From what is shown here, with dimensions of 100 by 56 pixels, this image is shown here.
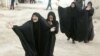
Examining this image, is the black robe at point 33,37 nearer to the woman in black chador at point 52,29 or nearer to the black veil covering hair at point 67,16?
the woman in black chador at point 52,29

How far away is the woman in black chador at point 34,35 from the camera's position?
240 inches

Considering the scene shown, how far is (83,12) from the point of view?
9891mm

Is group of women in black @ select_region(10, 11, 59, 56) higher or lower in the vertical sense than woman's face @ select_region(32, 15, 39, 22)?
lower

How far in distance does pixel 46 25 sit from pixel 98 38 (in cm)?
565

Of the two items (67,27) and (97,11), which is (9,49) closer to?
(67,27)

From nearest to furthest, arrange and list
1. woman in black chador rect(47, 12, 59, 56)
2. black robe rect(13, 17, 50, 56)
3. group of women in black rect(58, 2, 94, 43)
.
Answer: black robe rect(13, 17, 50, 56) < woman in black chador rect(47, 12, 59, 56) < group of women in black rect(58, 2, 94, 43)

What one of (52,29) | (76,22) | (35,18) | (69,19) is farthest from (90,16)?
(35,18)

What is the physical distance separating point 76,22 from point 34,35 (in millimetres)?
3943

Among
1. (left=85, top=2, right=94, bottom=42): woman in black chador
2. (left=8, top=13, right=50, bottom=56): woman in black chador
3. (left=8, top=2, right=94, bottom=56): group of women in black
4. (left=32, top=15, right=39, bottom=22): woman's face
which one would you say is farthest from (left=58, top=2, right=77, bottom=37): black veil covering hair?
(left=32, top=15, right=39, bottom=22): woman's face

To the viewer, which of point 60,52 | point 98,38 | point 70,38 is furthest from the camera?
point 98,38

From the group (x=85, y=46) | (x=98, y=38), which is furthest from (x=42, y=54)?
(x=98, y=38)

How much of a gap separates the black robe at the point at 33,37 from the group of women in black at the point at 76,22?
141 inches

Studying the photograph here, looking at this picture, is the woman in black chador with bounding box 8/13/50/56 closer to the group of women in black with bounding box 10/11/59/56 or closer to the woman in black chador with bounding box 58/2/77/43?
the group of women in black with bounding box 10/11/59/56

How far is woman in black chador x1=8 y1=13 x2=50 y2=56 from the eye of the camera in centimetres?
610
